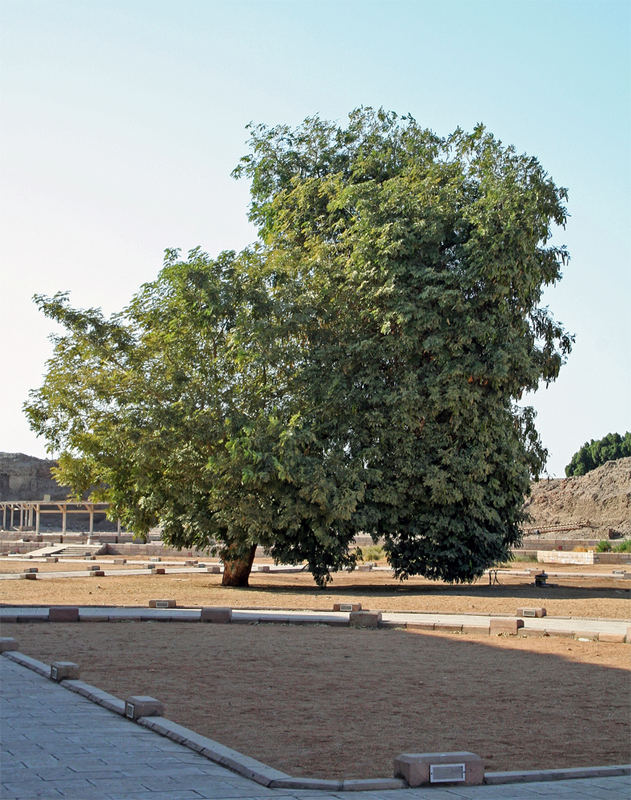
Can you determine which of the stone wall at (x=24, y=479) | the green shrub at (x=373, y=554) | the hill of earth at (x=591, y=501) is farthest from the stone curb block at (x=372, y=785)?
the stone wall at (x=24, y=479)

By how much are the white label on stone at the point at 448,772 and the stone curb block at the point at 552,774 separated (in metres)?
0.21

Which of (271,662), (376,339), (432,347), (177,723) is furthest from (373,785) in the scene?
(376,339)

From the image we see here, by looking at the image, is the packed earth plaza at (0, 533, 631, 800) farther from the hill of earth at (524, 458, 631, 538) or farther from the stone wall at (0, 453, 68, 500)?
the stone wall at (0, 453, 68, 500)

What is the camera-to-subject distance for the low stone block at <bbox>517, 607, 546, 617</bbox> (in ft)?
50.6

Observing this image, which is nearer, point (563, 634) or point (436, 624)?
point (563, 634)

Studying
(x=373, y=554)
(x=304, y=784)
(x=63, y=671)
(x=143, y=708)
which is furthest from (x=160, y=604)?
(x=373, y=554)

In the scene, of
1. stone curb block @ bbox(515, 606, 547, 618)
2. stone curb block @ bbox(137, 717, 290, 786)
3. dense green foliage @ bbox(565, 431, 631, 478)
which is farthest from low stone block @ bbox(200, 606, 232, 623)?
dense green foliage @ bbox(565, 431, 631, 478)

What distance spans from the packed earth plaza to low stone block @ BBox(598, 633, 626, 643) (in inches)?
0.7

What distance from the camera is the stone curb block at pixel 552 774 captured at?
5203 mm

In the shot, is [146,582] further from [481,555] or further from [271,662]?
[271,662]

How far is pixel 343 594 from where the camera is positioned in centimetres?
2134

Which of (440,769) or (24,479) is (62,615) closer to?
(440,769)

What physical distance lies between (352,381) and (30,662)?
1405 cm

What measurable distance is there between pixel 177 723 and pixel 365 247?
16771 millimetres
